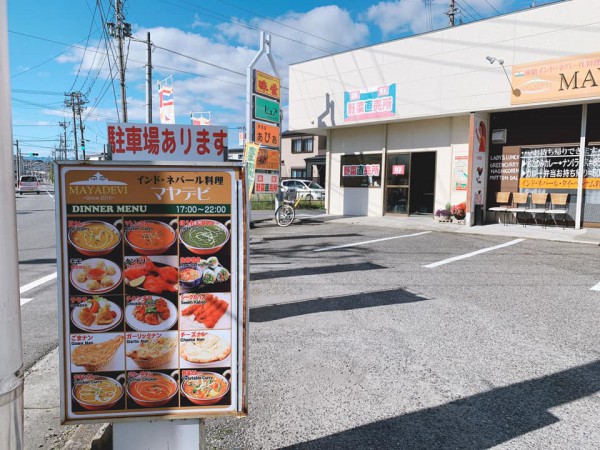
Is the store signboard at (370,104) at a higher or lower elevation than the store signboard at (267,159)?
higher

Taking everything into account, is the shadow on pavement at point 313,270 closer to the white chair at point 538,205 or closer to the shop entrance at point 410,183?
the white chair at point 538,205

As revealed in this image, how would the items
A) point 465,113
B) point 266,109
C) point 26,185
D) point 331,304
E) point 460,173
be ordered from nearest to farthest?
1. point 331,304
2. point 465,113
3. point 266,109
4. point 460,173
5. point 26,185

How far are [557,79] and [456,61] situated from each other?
10.2 ft

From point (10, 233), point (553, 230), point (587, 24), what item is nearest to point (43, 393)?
point (10, 233)

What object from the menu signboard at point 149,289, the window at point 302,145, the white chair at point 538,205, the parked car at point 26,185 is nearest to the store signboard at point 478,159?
the white chair at point 538,205

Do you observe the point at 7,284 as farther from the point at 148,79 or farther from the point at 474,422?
the point at 148,79

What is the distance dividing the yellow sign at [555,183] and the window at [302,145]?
2627 centimetres

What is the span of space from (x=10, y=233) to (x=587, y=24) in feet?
44.3

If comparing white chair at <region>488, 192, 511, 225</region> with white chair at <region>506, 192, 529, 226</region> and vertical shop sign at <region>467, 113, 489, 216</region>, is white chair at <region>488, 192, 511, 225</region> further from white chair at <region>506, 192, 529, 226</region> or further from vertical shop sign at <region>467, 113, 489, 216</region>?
vertical shop sign at <region>467, 113, 489, 216</region>

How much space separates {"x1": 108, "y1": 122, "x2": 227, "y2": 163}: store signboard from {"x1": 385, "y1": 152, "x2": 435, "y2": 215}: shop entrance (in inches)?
469

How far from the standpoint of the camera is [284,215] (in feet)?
48.5

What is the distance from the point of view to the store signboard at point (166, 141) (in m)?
5.44

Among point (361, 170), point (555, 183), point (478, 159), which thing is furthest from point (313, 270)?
point (361, 170)

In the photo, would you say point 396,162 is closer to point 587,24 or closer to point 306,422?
point 587,24
